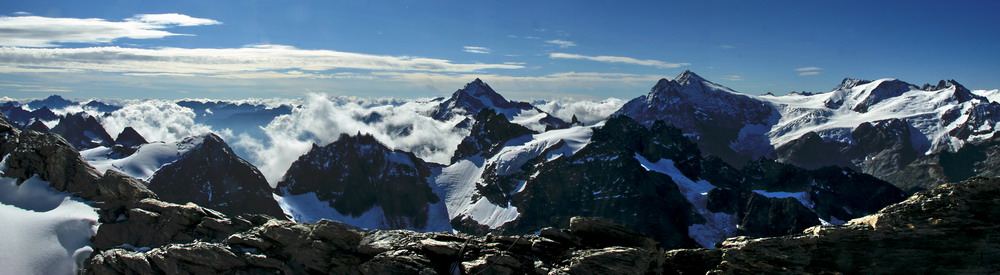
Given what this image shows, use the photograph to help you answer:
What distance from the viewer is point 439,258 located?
36000 millimetres

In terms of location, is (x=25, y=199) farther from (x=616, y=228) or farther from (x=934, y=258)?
(x=934, y=258)

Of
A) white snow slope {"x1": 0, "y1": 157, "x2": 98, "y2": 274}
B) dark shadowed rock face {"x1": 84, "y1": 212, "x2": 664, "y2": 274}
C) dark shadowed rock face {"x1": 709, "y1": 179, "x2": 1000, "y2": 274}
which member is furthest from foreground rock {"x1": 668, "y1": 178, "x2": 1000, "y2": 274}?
white snow slope {"x1": 0, "y1": 157, "x2": 98, "y2": 274}

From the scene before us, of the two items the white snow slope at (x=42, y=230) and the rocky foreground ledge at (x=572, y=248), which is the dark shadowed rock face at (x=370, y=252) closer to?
the rocky foreground ledge at (x=572, y=248)

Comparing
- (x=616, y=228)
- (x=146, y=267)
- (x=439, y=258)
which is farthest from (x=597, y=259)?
(x=146, y=267)

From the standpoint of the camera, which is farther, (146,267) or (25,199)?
(25,199)

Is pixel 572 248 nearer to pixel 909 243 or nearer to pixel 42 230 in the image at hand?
pixel 909 243

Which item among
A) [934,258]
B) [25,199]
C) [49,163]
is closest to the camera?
[934,258]

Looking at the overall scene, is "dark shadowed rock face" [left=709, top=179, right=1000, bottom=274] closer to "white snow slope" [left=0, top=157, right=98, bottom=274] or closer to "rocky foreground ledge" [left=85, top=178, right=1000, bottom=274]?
"rocky foreground ledge" [left=85, top=178, right=1000, bottom=274]

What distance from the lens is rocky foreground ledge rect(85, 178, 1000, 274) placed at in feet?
86.6

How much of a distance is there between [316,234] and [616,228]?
68.5 feet

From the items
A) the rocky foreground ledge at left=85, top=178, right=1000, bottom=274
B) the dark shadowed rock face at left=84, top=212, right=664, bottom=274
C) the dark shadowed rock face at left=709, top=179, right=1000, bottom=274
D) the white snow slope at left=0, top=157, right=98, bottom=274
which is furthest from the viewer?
the white snow slope at left=0, top=157, right=98, bottom=274

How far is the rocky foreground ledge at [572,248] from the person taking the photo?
26.4 meters

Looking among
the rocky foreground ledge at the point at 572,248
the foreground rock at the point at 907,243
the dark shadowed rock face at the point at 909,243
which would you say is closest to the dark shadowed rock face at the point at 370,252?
the rocky foreground ledge at the point at 572,248

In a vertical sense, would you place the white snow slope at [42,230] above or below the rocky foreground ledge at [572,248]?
below
